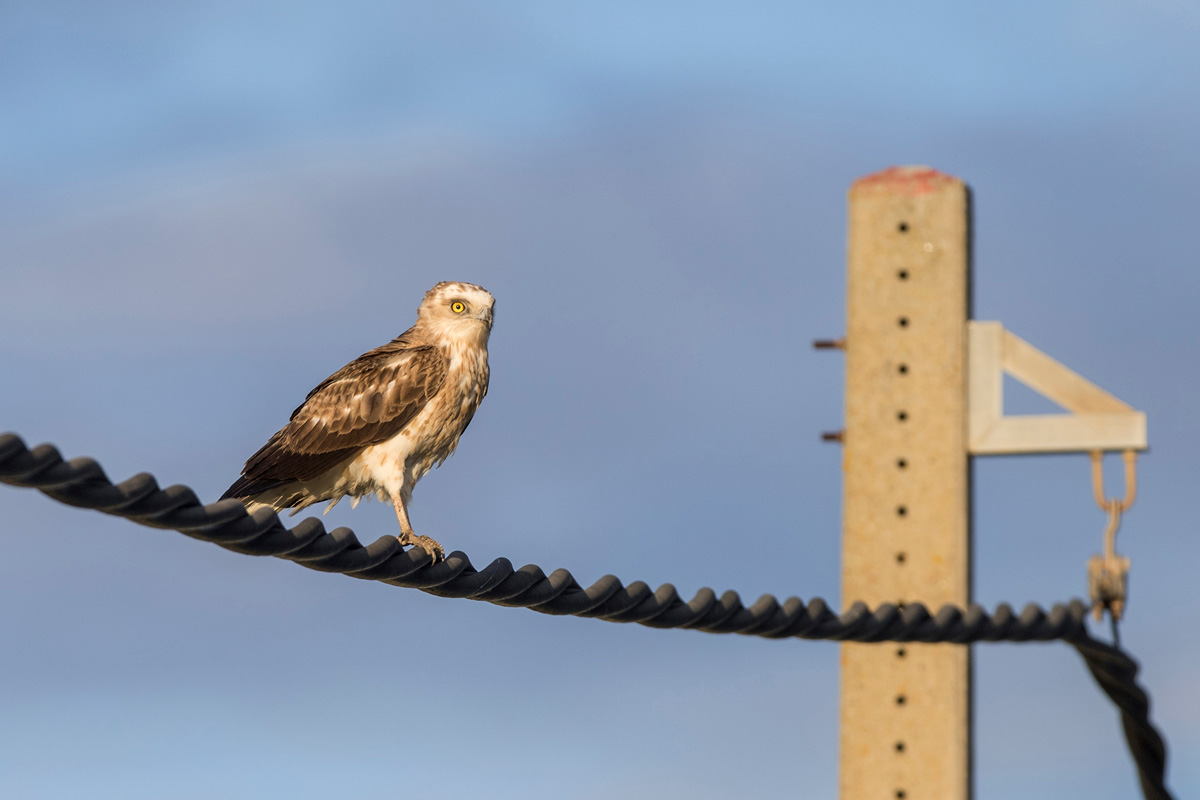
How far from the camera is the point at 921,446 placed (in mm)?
9180

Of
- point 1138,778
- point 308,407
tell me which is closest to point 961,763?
point 1138,778

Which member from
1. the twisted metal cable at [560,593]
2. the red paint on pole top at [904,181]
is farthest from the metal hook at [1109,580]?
the red paint on pole top at [904,181]

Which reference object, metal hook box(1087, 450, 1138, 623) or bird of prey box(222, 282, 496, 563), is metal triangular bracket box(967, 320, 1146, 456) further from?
bird of prey box(222, 282, 496, 563)

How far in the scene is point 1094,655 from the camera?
25.6ft

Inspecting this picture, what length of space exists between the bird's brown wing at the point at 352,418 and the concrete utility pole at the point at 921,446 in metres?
3.02

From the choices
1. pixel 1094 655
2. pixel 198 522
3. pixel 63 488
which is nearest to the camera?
pixel 63 488

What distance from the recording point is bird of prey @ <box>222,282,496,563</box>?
8219 millimetres

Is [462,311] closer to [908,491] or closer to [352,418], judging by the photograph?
[352,418]

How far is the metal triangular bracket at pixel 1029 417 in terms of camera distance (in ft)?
29.7

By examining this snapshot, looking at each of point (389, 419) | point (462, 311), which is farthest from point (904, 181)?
point (389, 419)

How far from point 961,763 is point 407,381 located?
4.45 meters

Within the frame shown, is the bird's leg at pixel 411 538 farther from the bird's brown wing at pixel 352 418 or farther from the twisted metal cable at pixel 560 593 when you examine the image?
the twisted metal cable at pixel 560 593

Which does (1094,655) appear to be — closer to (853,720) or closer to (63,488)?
(853,720)

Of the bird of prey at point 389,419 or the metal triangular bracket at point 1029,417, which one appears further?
the metal triangular bracket at point 1029,417
